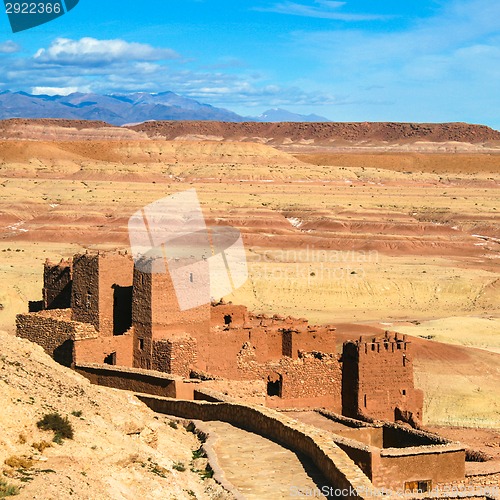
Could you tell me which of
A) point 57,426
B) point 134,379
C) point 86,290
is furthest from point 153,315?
point 57,426

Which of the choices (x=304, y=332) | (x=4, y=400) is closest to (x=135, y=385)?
(x=304, y=332)

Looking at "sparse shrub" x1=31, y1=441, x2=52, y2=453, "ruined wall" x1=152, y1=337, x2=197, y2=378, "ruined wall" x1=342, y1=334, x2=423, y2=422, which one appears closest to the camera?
"sparse shrub" x1=31, y1=441, x2=52, y2=453

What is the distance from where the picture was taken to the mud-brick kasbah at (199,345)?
20.4 m

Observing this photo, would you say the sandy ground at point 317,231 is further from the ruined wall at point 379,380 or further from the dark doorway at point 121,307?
the dark doorway at point 121,307

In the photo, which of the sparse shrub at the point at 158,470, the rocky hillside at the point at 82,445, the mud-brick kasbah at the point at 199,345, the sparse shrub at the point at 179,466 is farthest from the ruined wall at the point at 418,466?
the mud-brick kasbah at the point at 199,345

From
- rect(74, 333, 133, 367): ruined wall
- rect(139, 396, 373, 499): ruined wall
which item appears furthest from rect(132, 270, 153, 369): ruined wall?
rect(139, 396, 373, 499): ruined wall

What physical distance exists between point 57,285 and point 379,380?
7.52 m

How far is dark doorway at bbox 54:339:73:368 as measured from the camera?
20.2 meters

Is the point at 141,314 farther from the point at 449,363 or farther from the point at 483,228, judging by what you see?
the point at 483,228

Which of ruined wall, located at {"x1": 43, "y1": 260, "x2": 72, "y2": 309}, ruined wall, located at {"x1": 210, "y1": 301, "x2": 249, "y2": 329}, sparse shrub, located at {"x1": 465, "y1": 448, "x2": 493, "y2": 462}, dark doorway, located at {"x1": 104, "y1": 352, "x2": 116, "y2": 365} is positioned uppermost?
ruined wall, located at {"x1": 43, "y1": 260, "x2": 72, "y2": 309}

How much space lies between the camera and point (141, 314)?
67.8ft

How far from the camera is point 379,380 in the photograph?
869 inches

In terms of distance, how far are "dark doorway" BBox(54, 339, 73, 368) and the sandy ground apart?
10565 mm

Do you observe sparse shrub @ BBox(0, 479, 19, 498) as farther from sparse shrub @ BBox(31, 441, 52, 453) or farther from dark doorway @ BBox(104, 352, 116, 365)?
→ dark doorway @ BBox(104, 352, 116, 365)
